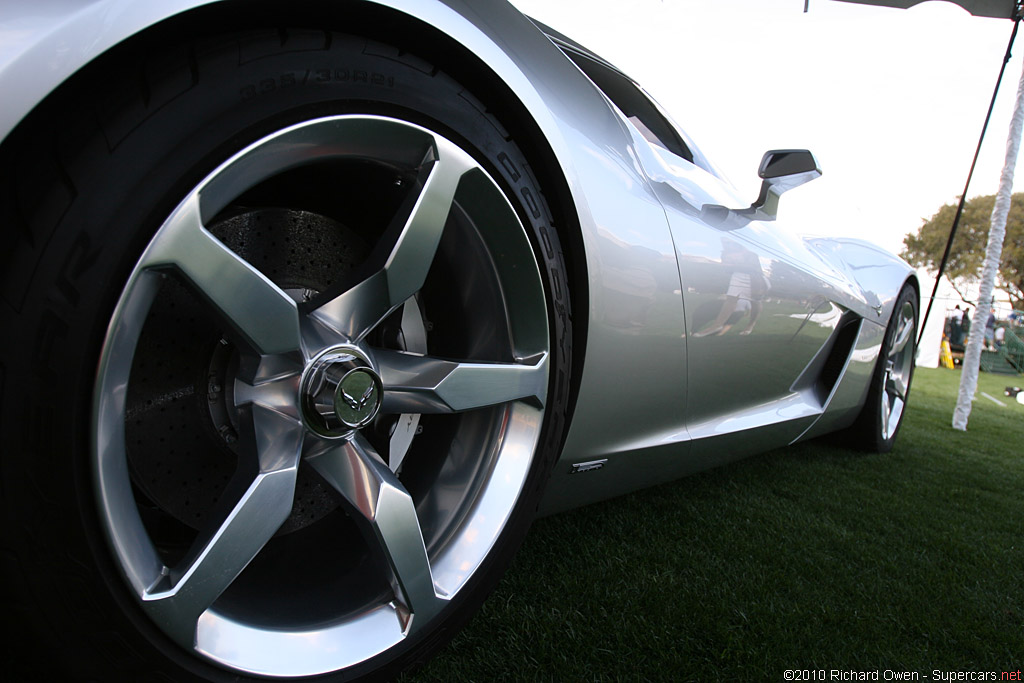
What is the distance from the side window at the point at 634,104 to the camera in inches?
60.1

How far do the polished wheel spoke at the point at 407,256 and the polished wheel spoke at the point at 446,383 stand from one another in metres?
0.09

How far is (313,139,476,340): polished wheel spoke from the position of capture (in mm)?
842

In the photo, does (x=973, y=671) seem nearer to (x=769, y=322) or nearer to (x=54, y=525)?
(x=769, y=322)

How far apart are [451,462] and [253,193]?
0.52 m

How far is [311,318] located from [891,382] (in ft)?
9.87

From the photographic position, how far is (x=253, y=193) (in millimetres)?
924

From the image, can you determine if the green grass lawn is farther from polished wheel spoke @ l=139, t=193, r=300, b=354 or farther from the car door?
polished wheel spoke @ l=139, t=193, r=300, b=354

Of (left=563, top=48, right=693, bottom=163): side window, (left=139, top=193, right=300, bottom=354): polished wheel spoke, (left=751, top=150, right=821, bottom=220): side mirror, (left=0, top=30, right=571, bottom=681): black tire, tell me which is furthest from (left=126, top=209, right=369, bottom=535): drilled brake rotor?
(left=751, top=150, right=821, bottom=220): side mirror

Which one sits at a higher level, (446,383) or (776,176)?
(776,176)

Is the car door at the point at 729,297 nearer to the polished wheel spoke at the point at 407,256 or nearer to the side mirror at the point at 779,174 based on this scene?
the side mirror at the point at 779,174

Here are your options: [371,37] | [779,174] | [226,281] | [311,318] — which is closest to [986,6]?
[779,174]

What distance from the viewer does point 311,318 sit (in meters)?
0.83

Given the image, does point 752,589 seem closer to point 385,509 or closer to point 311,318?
point 385,509

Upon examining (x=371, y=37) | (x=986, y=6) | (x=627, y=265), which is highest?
(x=986, y=6)
